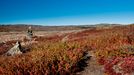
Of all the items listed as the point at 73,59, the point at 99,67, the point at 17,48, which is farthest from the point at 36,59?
the point at 17,48

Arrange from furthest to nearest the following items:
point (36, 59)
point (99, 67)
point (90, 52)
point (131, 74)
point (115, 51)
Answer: point (90, 52)
point (115, 51)
point (99, 67)
point (36, 59)
point (131, 74)

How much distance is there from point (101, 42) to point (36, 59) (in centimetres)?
906

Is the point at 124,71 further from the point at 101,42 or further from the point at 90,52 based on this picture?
the point at 101,42

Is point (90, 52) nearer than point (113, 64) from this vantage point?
No

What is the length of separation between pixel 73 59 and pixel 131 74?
3.27 metres

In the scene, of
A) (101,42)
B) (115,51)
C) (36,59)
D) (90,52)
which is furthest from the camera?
(101,42)

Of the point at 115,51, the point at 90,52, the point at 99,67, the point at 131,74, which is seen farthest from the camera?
the point at 90,52

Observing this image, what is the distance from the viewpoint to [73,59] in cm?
1315

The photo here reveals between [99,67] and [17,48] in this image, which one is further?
[17,48]

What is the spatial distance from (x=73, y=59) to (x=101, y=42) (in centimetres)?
772

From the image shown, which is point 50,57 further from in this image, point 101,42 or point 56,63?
point 101,42

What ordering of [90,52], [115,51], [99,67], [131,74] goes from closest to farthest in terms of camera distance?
[131,74] < [99,67] < [115,51] < [90,52]

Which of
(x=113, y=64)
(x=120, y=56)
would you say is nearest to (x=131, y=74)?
(x=113, y=64)

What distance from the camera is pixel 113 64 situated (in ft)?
43.2
